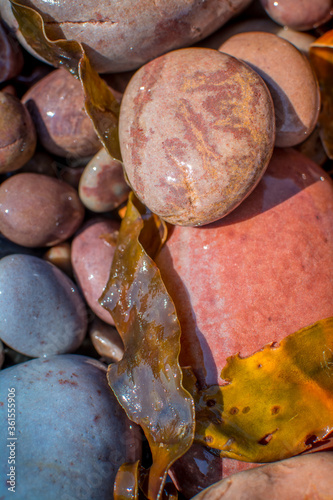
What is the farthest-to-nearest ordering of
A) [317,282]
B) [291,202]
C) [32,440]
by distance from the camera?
[291,202], [317,282], [32,440]

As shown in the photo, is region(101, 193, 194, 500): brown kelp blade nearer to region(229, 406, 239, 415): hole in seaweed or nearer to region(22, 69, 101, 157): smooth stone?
region(229, 406, 239, 415): hole in seaweed

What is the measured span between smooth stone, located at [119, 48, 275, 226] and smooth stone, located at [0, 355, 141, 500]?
41.7 inches

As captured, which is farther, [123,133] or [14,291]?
[14,291]

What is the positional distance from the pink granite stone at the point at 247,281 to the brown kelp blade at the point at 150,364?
145 millimetres

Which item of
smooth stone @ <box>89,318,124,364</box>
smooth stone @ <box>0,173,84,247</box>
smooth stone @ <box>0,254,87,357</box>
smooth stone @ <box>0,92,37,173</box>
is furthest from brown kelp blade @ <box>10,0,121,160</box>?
smooth stone @ <box>89,318,124,364</box>

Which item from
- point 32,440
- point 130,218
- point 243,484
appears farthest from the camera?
point 130,218

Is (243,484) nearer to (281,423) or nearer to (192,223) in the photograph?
(281,423)

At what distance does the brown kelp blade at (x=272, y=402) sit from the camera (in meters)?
1.81

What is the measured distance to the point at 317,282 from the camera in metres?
1.94

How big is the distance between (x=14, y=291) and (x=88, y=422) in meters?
0.82

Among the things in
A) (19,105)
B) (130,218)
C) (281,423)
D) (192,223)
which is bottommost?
(281,423)

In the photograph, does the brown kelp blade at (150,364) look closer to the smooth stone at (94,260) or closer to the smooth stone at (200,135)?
the smooth stone at (94,260)

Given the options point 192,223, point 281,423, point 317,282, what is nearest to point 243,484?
point 281,423

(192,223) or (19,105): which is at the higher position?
(19,105)
